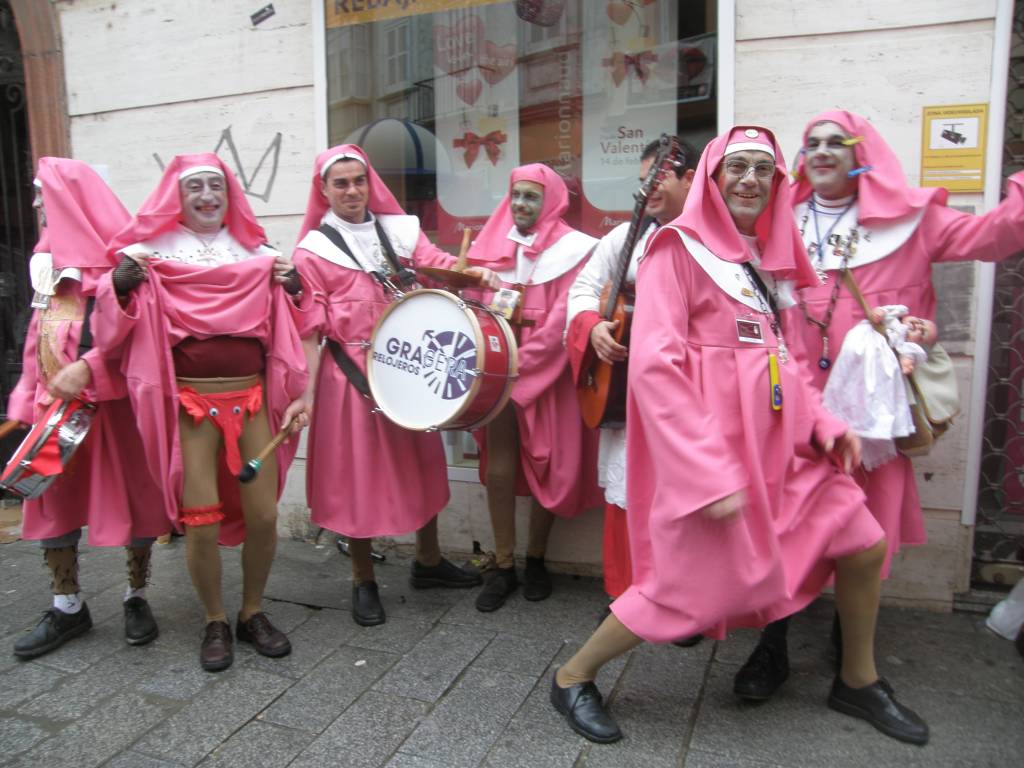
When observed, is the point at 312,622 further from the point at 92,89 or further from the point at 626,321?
the point at 92,89

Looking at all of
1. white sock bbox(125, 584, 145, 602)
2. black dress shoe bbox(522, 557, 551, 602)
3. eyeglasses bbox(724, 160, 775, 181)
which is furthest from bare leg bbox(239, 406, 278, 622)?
eyeglasses bbox(724, 160, 775, 181)

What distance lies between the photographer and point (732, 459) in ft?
8.17

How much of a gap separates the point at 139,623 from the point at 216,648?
492mm

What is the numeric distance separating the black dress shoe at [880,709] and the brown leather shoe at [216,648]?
2254 millimetres

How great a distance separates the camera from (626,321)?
2.99 meters

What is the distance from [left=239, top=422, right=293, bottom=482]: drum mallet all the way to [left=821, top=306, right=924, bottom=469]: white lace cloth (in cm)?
207

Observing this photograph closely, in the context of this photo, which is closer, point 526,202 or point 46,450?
point 46,450

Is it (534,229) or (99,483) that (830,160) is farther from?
(99,483)

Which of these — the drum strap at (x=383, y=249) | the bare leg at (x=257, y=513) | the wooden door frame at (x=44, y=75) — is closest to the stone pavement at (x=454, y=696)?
the bare leg at (x=257, y=513)

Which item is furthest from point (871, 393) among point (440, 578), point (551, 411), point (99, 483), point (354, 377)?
point (99, 483)

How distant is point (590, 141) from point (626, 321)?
6.05 ft

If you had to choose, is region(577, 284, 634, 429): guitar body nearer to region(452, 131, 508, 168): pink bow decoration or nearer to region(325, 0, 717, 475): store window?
region(325, 0, 717, 475): store window

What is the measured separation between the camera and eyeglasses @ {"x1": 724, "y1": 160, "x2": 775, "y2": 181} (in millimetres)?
2621

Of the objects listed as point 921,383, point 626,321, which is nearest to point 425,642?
point 626,321
